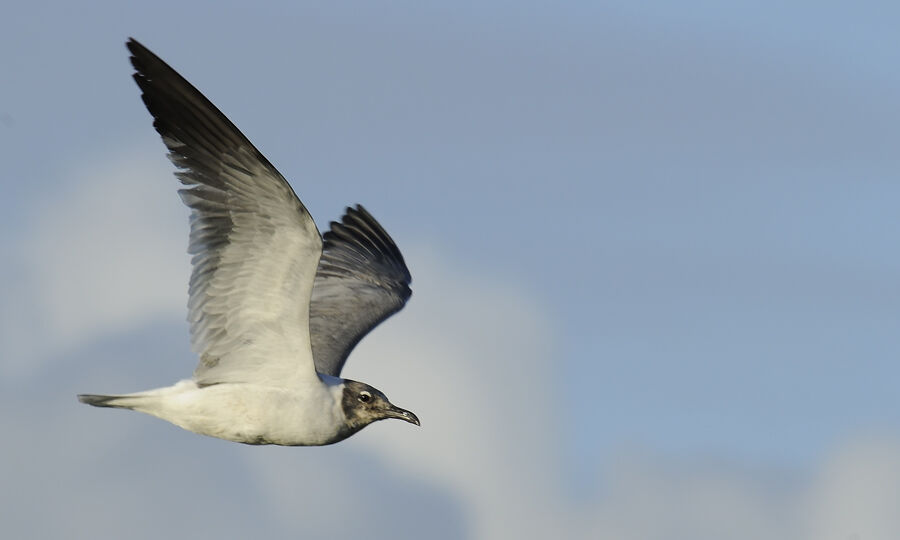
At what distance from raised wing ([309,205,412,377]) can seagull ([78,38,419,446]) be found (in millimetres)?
3011

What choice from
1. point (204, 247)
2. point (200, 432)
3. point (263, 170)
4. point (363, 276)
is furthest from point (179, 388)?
point (363, 276)

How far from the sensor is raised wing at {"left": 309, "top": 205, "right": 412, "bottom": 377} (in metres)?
22.3

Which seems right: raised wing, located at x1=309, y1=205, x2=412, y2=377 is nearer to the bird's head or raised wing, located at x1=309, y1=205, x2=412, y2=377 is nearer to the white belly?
the bird's head

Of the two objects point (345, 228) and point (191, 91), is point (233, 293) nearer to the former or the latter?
point (191, 91)

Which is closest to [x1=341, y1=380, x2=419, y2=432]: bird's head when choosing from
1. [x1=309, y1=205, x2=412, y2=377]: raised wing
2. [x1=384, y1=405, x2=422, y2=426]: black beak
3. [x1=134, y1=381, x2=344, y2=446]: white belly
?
[x1=384, y1=405, x2=422, y2=426]: black beak

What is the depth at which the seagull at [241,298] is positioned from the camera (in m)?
17.4

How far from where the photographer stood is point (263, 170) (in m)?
17.3

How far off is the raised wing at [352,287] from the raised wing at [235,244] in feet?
10.0

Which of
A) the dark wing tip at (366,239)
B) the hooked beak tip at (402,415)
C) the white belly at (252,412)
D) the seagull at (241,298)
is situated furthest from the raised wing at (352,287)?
the white belly at (252,412)

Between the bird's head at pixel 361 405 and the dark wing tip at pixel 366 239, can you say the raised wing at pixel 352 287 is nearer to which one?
A: the dark wing tip at pixel 366 239

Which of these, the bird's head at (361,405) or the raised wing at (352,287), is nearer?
the bird's head at (361,405)

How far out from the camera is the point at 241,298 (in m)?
18.1

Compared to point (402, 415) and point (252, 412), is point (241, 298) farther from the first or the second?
point (402, 415)

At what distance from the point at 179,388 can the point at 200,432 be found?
551 millimetres
